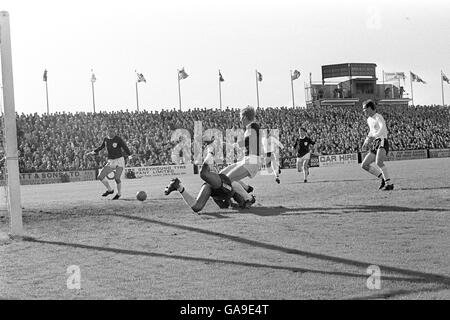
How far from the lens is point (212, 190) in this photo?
12.1 metres

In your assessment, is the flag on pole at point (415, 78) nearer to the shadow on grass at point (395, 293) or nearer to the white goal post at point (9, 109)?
the white goal post at point (9, 109)

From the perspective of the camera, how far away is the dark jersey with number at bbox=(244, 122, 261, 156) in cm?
1207

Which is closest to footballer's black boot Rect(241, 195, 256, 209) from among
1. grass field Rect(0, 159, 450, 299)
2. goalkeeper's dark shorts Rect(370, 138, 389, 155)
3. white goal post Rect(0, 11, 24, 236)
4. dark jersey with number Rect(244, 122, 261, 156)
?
grass field Rect(0, 159, 450, 299)

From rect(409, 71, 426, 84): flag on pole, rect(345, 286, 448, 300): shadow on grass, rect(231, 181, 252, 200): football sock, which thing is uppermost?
rect(409, 71, 426, 84): flag on pole

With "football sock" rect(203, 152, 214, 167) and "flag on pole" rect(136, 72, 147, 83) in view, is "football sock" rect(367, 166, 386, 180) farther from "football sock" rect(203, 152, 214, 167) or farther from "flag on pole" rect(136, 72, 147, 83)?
"flag on pole" rect(136, 72, 147, 83)

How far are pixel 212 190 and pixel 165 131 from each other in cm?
3081

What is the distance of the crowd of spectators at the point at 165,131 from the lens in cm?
3847

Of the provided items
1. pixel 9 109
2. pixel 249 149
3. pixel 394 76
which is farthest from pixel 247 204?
pixel 394 76

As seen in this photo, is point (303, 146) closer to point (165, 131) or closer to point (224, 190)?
point (224, 190)

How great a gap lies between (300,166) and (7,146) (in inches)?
625

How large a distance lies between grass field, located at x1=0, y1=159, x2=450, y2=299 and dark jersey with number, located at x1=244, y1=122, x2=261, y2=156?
1.23 m
